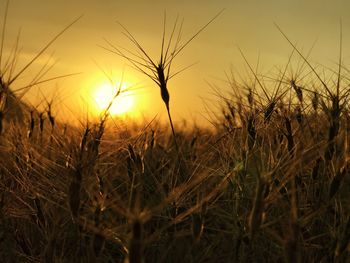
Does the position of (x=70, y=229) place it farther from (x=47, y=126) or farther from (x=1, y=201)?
(x=47, y=126)

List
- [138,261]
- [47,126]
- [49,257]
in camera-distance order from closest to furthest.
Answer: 1. [138,261]
2. [49,257]
3. [47,126]

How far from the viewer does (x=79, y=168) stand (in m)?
1.26

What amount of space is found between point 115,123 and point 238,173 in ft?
2.02

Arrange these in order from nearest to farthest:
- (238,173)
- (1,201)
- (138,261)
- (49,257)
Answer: (138,261)
(49,257)
(238,173)
(1,201)

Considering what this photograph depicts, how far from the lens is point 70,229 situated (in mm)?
1955

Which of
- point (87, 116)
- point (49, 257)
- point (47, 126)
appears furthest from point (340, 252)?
point (47, 126)

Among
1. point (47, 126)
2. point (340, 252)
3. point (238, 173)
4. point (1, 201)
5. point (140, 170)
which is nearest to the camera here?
point (340, 252)

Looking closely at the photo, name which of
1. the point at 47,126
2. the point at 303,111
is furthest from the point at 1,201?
the point at 303,111

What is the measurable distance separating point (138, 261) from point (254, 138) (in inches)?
33.6

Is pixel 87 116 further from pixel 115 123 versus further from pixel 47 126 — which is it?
pixel 47 126

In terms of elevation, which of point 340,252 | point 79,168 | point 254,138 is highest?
point 254,138

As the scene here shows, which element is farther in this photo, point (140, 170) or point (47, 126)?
point (47, 126)

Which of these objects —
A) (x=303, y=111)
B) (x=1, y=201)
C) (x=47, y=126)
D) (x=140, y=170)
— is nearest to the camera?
(x=140, y=170)

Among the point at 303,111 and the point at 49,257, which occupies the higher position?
the point at 303,111
